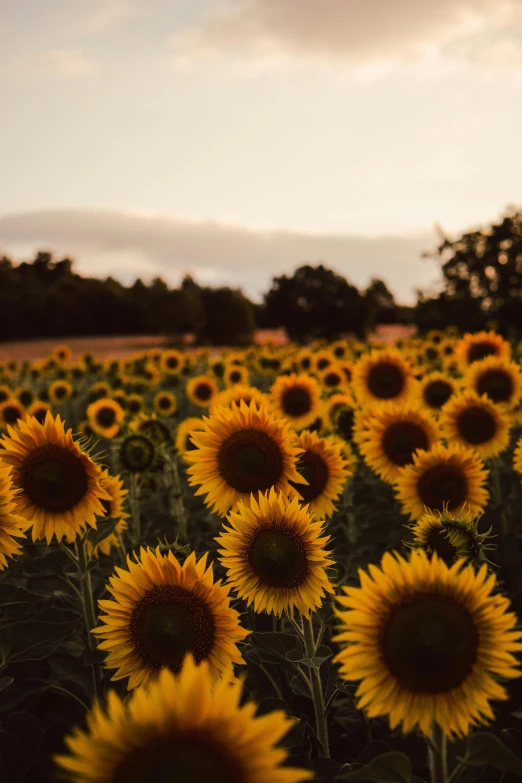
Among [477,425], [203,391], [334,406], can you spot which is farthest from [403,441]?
[203,391]

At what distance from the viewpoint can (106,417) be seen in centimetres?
841

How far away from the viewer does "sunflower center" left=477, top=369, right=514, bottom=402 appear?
6.52 m

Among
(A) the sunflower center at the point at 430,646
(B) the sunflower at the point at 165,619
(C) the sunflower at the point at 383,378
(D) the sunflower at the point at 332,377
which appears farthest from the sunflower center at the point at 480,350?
(A) the sunflower center at the point at 430,646

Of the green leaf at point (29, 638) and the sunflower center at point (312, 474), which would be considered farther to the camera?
the sunflower center at point (312, 474)

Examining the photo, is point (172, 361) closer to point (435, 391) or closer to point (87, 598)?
point (435, 391)

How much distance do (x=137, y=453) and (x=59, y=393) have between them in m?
7.16

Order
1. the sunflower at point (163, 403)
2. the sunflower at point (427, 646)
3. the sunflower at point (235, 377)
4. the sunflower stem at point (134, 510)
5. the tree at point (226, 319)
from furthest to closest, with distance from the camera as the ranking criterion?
1. the tree at point (226, 319)
2. the sunflower at point (235, 377)
3. the sunflower at point (163, 403)
4. the sunflower stem at point (134, 510)
5. the sunflower at point (427, 646)

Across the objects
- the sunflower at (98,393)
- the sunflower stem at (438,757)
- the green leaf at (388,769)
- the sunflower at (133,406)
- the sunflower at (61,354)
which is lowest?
the sunflower stem at (438,757)

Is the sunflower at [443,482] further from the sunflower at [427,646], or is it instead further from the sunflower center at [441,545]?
the sunflower at [427,646]

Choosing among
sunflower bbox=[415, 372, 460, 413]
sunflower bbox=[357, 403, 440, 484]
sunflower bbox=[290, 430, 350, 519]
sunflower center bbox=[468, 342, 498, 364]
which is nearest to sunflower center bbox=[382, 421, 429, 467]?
sunflower bbox=[357, 403, 440, 484]

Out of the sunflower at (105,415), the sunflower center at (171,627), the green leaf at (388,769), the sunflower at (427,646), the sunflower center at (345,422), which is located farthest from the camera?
the sunflower at (105,415)

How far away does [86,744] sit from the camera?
47.4 inches

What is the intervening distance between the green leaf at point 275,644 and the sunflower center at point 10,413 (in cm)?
673

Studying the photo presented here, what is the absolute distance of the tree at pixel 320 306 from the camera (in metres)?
29.5
